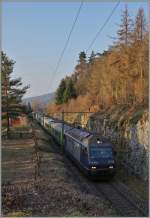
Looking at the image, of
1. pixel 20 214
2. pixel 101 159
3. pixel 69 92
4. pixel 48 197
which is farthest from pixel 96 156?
pixel 69 92

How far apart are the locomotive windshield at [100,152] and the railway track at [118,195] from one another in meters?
1.60

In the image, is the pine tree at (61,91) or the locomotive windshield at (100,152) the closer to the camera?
the locomotive windshield at (100,152)

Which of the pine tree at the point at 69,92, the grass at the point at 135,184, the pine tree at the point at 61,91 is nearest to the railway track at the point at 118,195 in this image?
the grass at the point at 135,184

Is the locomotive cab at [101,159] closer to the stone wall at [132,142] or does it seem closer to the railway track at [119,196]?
the railway track at [119,196]

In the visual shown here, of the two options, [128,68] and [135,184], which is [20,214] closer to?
[135,184]

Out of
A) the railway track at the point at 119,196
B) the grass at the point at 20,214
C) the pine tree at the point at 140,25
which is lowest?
the railway track at the point at 119,196

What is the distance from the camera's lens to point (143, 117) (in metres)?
26.5

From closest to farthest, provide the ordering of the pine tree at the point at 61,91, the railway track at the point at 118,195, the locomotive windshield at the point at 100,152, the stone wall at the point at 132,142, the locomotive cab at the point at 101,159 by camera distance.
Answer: the railway track at the point at 118,195, the locomotive cab at the point at 101,159, the locomotive windshield at the point at 100,152, the stone wall at the point at 132,142, the pine tree at the point at 61,91

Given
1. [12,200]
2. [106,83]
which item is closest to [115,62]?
[106,83]

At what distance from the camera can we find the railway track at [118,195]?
57.2 ft

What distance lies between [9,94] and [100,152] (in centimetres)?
2711

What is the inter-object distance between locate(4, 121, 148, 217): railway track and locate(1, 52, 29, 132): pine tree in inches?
905

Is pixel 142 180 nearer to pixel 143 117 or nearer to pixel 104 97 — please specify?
pixel 143 117

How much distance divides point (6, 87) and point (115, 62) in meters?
13.9
